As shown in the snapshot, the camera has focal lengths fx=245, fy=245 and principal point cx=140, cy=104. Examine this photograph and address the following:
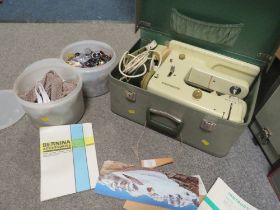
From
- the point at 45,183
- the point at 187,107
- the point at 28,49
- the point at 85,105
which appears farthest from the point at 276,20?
the point at 28,49

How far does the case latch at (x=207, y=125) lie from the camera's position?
821mm

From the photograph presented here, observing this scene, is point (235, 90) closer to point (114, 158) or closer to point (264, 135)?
point (264, 135)

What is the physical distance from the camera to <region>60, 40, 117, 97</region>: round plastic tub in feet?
3.38

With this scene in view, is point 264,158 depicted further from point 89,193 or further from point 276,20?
point 89,193

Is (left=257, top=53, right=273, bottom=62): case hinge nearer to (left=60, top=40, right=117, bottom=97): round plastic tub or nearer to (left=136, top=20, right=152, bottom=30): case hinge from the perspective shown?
(left=136, top=20, right=152, bottom=30): case hinge

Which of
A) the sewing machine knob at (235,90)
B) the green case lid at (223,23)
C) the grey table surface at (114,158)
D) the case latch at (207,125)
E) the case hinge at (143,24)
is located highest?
the green case lid at (223,23)

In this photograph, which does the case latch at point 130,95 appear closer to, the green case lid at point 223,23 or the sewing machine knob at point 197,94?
the sewing machine knob at point 197,94

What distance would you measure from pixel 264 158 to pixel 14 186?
960mm

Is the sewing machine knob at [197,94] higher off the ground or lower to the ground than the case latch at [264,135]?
higher

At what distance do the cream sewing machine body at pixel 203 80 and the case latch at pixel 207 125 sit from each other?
0.03 m

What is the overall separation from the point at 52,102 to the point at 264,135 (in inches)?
32.0

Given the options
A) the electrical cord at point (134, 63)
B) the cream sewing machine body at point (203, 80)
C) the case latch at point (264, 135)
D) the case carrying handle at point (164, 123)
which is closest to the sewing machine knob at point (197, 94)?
the cream sewing machine body at point (203, 80)

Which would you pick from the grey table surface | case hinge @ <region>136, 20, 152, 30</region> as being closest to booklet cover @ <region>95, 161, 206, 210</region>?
the grey table surface

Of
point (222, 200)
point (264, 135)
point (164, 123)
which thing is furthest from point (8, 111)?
point (264, 135)
